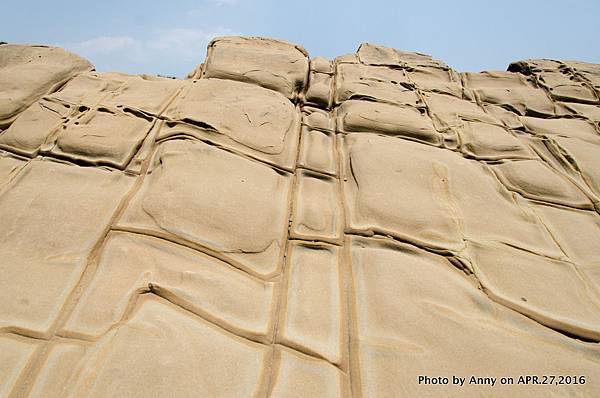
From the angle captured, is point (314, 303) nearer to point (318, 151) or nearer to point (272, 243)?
point (272, 243)

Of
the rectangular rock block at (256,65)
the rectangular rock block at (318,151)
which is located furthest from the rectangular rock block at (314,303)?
the rectangular rock block at (256,65)

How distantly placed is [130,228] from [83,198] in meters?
0.32

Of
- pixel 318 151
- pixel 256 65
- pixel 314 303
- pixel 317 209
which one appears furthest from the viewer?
pixel 256 65

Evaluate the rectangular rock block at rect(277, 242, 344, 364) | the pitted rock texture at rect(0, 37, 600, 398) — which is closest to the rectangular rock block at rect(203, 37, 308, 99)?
the pitted rock texture at rect(0, 37, 600, 398)

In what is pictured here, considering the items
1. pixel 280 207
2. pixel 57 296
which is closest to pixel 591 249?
pixel 280 207

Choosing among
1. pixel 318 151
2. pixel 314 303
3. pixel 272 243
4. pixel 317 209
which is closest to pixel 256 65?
pixel 318 151

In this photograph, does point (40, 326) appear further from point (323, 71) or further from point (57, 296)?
point (323, 71)

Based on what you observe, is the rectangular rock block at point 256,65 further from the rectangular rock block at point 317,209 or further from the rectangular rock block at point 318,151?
the rectangular rock block at point 317,209

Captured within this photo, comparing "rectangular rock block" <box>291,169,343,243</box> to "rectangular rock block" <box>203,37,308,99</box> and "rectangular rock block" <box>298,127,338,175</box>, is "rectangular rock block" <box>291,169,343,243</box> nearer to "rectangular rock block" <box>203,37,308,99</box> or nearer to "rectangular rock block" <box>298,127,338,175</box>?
"rectangular rock block" <box>298,127,338,175</box>

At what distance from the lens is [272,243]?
150 cm

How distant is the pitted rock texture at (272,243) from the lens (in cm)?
104

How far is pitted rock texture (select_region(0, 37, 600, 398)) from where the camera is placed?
1041mm

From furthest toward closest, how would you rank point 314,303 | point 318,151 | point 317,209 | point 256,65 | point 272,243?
1. point 256,65
2. point 318,151
3. point 317,209
4. point 272,243
5. point 314,303

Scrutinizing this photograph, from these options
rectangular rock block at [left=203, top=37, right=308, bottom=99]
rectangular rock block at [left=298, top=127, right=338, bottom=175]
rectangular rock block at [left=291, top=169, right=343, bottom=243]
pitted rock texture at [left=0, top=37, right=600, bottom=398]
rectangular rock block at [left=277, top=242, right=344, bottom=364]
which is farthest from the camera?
rectangular rock block at [left=203, top=37, right=308, bottom=99]
